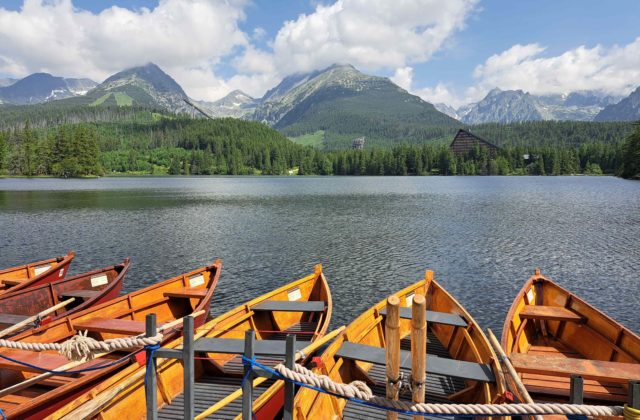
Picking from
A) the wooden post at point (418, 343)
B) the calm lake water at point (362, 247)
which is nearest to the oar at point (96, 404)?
the wooden post at point (418, 343)

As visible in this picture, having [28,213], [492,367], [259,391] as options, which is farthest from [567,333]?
[28,213]

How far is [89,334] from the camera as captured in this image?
532 inches

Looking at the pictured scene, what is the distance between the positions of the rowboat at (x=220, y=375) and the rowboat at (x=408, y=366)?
2.79ft

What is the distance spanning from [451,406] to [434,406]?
0.70ft

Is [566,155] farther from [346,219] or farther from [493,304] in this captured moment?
[493,304]

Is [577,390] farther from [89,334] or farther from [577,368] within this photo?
[89,334]

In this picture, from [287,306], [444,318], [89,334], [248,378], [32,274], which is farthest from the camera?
[32,274]

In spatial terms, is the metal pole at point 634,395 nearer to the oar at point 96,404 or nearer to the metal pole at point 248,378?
the metal pole at point 248,378

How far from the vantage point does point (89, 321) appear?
43.4 ft

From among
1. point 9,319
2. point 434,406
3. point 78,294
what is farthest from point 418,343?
point 78,294

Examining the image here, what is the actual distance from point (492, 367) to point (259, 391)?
581 cm

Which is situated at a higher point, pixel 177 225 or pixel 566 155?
pixel 566 155

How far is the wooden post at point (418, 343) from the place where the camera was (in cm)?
511

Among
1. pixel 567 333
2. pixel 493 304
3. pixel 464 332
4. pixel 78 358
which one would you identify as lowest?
pixel 493 304
